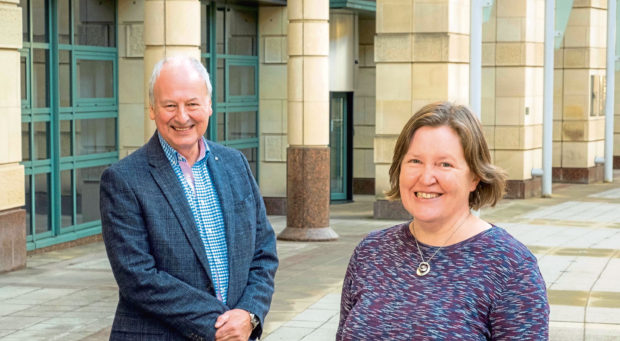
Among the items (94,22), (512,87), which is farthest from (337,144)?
(94,22)

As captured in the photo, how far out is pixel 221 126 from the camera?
18.5m

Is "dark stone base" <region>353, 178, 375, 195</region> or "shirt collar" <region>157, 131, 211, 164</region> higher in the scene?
"shirt collar" <region>157, 131, 211, 164</region>

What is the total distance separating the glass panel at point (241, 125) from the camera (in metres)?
18.8

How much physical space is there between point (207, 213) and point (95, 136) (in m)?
11.7

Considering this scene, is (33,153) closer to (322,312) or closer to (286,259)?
(286,259)

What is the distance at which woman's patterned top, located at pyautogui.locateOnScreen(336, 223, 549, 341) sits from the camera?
2.89m

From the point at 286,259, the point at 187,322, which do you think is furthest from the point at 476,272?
the point at 286,259

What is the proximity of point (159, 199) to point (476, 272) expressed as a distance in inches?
51.8

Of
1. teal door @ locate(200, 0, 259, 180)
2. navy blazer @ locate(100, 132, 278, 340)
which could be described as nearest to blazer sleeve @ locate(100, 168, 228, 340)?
navy blazer @ locate(100, 132, 278, 340)

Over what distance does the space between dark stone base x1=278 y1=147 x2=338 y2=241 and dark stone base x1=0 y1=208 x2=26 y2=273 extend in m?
3.89

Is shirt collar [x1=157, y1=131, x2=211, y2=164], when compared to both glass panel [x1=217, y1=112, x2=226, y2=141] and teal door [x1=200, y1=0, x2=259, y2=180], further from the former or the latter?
glass panel [x1=217, y1=112, x2=226, y2=141]

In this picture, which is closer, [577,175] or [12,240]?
[12,240]

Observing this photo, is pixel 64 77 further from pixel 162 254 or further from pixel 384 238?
pixel 384 238

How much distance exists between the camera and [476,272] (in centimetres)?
294
